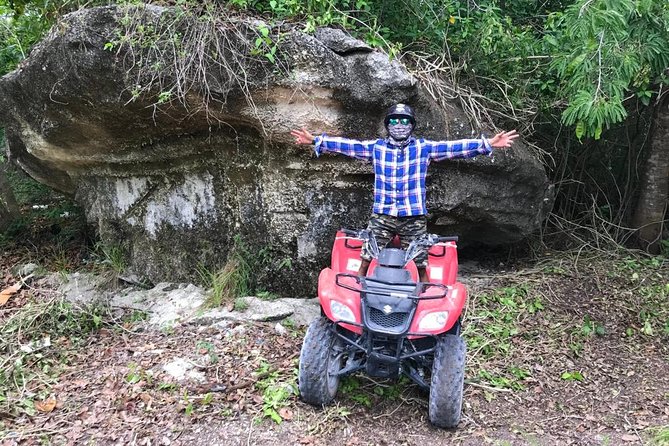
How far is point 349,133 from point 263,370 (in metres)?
2.18

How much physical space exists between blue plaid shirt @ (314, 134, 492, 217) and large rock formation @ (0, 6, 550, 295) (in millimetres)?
789

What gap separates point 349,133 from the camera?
472 cm

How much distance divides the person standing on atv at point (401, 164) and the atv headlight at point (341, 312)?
513 millimetres

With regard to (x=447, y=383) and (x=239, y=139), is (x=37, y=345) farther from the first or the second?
(x=447, y=383)

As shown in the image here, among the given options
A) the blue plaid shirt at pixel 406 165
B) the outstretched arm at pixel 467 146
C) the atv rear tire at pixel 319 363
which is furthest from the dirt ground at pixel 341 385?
the outstretched arm at pixel 467 146

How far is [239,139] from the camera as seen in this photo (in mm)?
5137

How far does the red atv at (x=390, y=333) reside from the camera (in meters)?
3.26

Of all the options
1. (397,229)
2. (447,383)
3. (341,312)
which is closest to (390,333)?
(341,312)

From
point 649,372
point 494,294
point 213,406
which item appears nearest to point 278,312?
point 213,406

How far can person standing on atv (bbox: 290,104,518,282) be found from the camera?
3859mm

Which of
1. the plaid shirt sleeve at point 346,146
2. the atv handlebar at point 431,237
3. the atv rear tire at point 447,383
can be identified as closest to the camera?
the atv rear tire at point 447,383

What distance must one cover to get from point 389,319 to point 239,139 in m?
2.68

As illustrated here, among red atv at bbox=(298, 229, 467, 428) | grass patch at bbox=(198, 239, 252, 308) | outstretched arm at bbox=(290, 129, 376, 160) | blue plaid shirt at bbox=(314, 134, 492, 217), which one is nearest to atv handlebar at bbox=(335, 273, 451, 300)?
red atv at bbox=(298, 229, 467, 428)

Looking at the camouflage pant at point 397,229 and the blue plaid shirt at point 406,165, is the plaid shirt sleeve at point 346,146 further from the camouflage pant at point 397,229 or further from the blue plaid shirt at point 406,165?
the camouflage pant at point 397,229
